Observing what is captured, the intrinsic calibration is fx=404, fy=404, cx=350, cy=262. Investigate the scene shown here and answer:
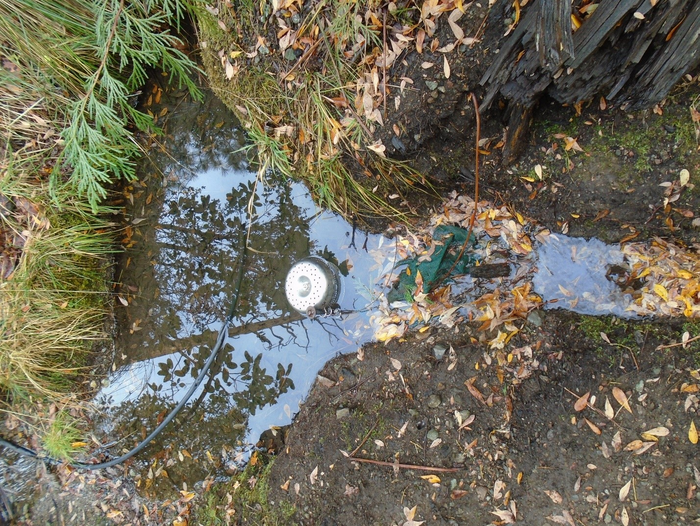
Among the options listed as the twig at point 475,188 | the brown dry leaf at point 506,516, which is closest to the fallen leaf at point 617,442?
the brown dry leaf at point 506,516

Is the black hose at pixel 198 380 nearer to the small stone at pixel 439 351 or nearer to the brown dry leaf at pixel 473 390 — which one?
the small stone at pixel 439 351

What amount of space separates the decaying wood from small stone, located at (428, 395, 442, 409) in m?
1.87

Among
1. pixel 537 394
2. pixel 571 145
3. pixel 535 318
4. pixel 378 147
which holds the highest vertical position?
pixel 378 147

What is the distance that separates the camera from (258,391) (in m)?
3.54

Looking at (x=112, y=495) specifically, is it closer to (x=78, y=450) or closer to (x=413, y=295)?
(x=78, y=450)

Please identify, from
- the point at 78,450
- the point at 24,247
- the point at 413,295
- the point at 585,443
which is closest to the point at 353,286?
the point at 413,295

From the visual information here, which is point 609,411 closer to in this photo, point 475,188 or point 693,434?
point 693,434

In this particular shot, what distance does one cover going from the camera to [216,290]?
12.1 ft

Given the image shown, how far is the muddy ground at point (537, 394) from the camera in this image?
2.25 metres

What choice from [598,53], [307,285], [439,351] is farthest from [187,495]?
[598,53]

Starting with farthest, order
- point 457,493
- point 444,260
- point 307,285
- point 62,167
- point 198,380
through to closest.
→ point 198,380 < point 62,167 < point 307,285 < point 444,260 < point 457,493

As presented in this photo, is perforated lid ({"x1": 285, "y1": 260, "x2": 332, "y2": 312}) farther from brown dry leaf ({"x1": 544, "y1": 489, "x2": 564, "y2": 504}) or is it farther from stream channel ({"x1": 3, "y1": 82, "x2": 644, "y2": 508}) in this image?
brown dry leaf ({"x1": 544, "y1": 489, "x2": 564, "y2": 504})

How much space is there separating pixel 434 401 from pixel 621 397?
109 centimetres

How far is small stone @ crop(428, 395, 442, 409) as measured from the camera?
2705 mm
